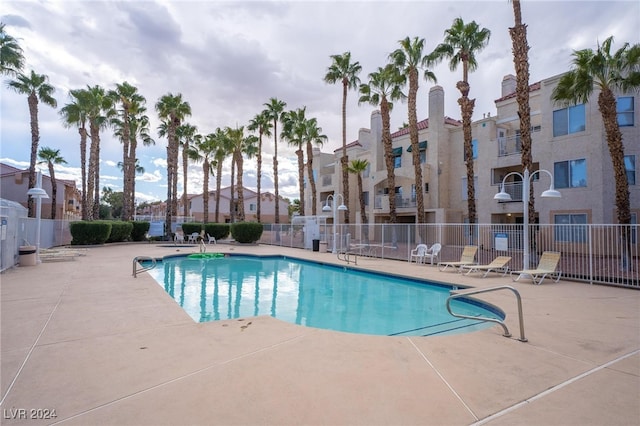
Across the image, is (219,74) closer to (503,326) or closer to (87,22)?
(87,22)

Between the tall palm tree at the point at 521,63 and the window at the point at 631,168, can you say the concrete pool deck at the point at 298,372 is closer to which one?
the tall palm tree at the point at 521,63

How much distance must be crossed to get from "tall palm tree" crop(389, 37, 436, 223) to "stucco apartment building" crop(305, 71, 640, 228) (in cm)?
112

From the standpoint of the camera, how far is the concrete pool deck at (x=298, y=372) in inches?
119

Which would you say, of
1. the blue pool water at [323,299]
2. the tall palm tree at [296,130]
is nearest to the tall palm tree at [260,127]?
the tall palm tree at [296,130]

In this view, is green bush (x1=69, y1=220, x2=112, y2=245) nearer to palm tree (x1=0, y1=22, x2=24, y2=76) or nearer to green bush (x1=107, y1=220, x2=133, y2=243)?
green bush (x1=107, y1=220, x2=133, y2=243)

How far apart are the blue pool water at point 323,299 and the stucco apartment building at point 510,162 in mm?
11555

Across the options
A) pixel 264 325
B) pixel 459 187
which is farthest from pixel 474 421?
pixel 459 187

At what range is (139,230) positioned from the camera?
27.0 metres

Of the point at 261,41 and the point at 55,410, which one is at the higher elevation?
the point at 261,41

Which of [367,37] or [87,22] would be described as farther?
[367,37]

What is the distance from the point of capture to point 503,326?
5.45m

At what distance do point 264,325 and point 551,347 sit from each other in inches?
174

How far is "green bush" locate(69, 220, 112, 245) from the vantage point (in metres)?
22.2

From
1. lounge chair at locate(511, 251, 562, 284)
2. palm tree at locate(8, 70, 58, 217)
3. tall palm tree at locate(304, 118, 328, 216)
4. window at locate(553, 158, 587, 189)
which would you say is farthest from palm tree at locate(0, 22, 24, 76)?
window at locate(553, 158, 587, 189)
